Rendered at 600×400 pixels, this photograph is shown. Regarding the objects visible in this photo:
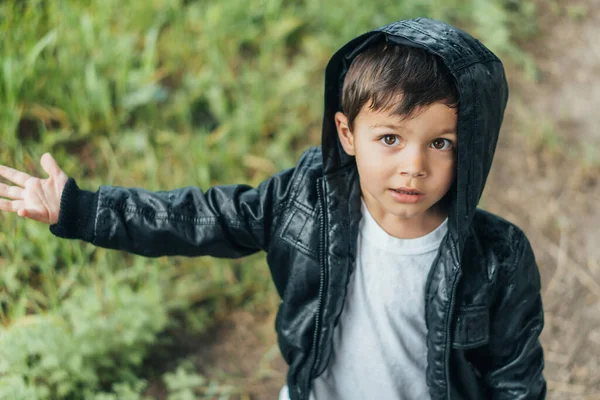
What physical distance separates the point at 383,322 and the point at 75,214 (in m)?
0.88

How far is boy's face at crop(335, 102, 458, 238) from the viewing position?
1.62 metres

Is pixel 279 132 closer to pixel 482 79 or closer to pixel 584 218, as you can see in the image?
pixel 584 218

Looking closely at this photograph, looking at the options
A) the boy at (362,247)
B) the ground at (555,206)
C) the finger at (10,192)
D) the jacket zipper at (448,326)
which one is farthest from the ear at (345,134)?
the ground at (555,206)

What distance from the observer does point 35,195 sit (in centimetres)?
181

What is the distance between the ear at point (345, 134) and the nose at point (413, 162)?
215 millimetres

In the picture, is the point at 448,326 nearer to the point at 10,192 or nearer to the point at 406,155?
the point at 406,155

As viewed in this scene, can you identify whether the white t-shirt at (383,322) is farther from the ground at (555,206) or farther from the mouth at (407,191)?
the ground at (555,206)

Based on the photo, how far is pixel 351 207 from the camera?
188 centimetres

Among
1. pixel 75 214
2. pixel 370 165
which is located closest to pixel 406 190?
pixel 370 165

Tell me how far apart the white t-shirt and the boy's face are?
0.48 ft

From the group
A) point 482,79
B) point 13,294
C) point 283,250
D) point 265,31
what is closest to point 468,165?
point 482,79

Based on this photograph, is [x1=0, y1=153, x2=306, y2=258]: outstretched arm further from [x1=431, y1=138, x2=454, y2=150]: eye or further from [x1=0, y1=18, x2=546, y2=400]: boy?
[x1=431, y1=138, x2=454, y2=150]: eye

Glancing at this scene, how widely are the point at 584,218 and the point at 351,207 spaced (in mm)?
1976

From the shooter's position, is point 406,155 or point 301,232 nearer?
point 406,155
